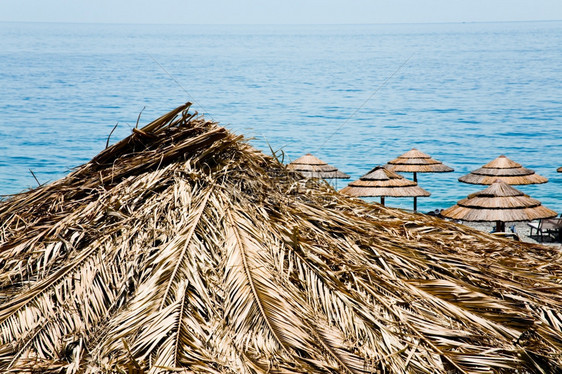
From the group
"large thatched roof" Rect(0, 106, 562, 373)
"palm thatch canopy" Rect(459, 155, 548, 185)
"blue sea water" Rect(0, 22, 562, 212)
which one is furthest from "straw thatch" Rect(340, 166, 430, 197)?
"large thatched roof" Rect(0, 106, 562, 373)

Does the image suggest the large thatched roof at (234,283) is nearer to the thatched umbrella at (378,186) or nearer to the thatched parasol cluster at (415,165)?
the thatched umbrella at (378,186)

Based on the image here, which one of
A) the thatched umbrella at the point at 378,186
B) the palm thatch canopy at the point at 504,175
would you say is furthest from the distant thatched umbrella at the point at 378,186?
the palm thatch canopy at the point at 504,175

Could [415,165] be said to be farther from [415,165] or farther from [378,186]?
[378,186]

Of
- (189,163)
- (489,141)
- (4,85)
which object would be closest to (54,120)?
(4,85)

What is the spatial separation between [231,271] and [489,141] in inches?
1547

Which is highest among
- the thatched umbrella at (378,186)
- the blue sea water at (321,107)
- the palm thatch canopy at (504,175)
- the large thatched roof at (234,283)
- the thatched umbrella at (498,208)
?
the large thatched roof at (234,283)

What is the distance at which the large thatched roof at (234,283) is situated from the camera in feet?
9.66

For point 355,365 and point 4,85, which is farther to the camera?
point 4,85

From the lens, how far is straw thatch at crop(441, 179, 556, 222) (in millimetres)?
11852

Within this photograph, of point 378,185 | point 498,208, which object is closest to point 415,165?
point 378,185

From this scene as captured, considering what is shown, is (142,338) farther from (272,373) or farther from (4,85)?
(4,85)

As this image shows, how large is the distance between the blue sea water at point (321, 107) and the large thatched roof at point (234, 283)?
43.6 ft

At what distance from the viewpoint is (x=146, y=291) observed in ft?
10.2

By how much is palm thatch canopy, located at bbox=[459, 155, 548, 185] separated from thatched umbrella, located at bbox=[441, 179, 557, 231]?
10.2 ft
